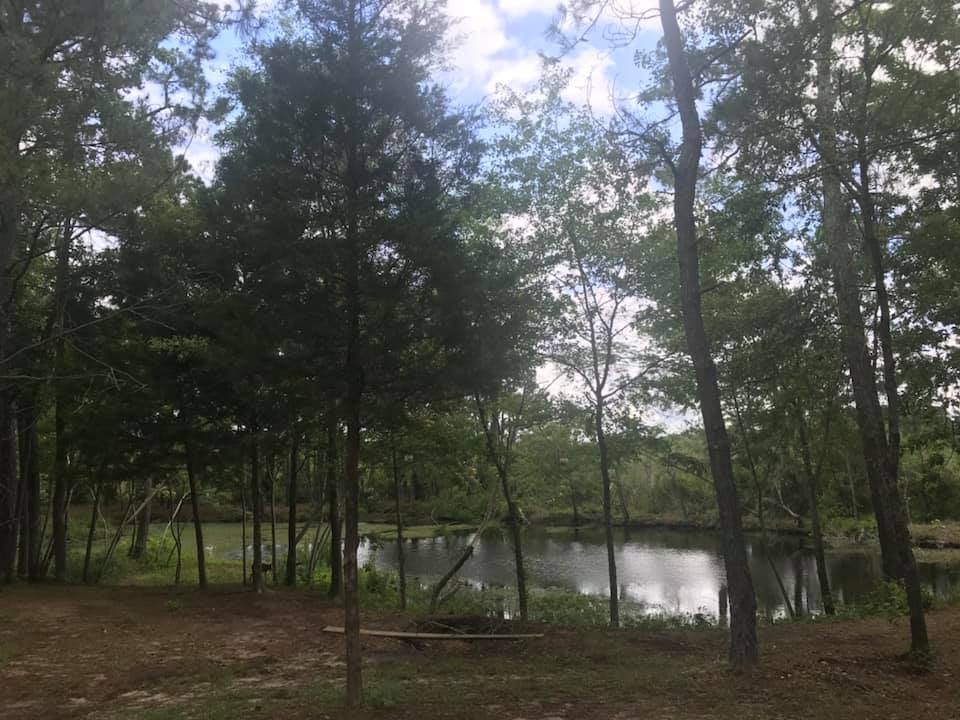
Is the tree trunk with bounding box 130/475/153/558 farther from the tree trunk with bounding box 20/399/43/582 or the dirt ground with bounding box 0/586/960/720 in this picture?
the dirt ground with bounding box 0/586/960/720

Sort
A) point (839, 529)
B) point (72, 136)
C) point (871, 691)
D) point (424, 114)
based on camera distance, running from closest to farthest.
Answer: point (871, 691) → point (424, 114) → point (72, 136) → point (839, 529)

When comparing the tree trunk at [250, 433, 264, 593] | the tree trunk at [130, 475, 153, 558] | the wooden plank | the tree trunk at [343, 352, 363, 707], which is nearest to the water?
the tree trunk at [250, 433, 264, 593]

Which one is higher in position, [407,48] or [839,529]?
[407,48]

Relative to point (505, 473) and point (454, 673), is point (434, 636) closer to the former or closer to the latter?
point (454, 673)

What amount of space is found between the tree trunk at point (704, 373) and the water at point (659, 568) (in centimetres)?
919

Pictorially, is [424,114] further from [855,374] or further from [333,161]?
[855,374]

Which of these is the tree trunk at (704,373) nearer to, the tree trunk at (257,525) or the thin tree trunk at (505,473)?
the thin tree trunk at (505,473)

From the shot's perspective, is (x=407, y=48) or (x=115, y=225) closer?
(x=407, y=48)

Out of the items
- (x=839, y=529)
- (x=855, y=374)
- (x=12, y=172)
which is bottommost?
(x=839, y=529)

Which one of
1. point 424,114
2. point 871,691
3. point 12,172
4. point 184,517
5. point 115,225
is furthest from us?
point 184,517

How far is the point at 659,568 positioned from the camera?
2275cm

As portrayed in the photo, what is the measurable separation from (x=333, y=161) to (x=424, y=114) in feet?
3.14

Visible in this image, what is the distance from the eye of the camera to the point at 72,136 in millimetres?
8000

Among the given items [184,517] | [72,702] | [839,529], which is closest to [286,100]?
[72,702]
